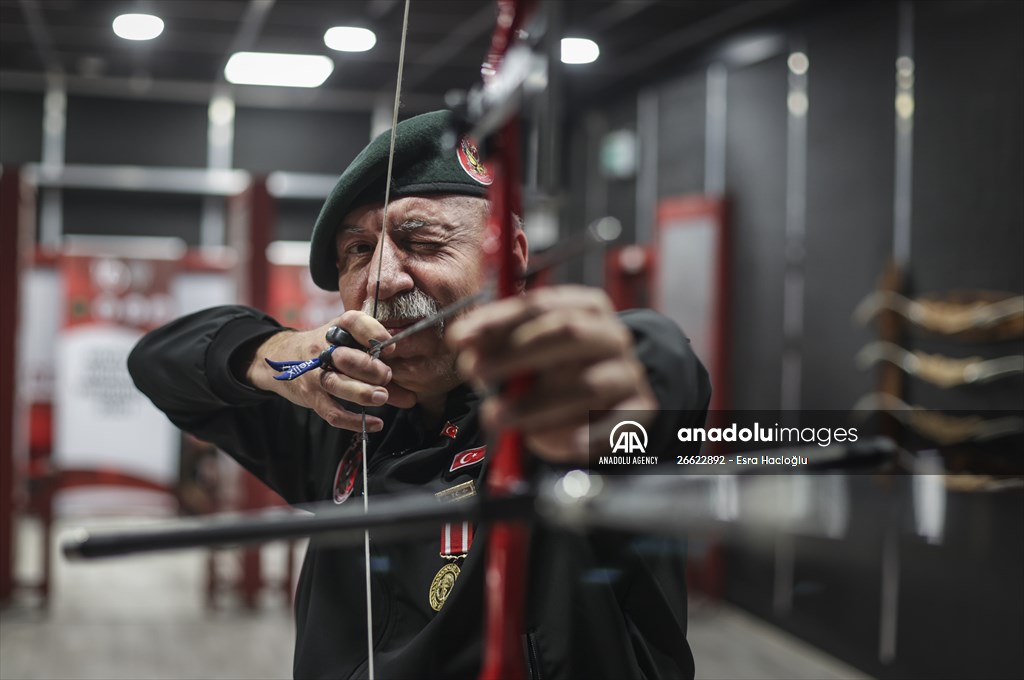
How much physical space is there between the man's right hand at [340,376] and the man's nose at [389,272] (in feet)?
0.08

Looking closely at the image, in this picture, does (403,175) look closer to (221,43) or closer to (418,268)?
(418,268)

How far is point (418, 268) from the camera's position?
2.09 feet

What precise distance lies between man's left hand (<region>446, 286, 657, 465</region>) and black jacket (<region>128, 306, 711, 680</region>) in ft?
0.31

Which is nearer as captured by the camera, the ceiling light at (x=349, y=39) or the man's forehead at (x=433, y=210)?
the man's forehead at (x=433, y=210)

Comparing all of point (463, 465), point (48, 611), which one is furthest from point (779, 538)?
point (48, 611)

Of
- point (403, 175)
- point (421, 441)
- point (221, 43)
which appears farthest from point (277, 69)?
point (421, 441)

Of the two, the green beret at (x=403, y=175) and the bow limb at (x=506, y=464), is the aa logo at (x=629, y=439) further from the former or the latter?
the green beret at (x=403, y=175)

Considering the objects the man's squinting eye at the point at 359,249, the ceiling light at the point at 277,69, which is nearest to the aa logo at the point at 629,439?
the man's squinting eye at the point at 359,249

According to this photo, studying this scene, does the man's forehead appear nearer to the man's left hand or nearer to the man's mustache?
the man's mustache

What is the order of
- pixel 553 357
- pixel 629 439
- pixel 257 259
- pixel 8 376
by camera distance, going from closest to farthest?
pixel 553 357 → pixel 629 439 → pixel 257 259 → pixel 8 376

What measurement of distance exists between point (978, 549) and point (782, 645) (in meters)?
0.94

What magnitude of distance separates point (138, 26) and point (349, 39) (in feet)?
0.72

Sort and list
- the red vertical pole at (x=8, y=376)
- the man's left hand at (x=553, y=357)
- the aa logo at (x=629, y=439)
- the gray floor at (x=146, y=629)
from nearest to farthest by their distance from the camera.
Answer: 1. the man's left hand at (x=553, y=357)
2. the aa logo at (x=629, y=439)
3. the gray floor at (x=146, y=629)
4. the red vertical pole at (x=8, y=376)

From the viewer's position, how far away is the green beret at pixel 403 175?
0.64 metres
